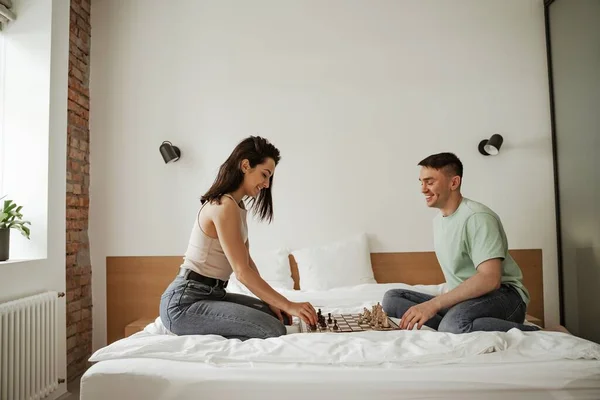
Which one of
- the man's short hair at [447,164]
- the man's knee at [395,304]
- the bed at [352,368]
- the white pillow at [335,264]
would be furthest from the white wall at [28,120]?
the man's short hair at [447,164]

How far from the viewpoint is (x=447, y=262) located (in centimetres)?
223

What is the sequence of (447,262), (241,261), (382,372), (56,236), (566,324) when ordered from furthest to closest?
(566,324)
(56,236)
(447,262)
(241,261)
(382,372)

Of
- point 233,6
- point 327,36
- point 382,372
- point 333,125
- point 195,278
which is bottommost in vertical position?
point 382,372

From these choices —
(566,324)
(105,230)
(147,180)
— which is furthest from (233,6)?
(566,324)

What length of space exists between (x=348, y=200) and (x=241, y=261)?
5.89 feet

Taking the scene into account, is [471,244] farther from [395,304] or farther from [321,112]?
[321,112]

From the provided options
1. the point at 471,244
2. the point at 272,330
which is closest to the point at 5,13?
the point at 272,330

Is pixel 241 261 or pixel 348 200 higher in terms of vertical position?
pixel 348 200

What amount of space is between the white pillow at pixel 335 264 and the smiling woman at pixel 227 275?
111 cm

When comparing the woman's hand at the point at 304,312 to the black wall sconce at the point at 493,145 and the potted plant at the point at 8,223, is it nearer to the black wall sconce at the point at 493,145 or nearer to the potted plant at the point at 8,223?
the potted plant at the point at 8,223

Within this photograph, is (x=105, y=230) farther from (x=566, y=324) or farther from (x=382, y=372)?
(x=566, y=324)

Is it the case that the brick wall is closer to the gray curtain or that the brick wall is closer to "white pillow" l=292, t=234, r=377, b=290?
the gray curtain

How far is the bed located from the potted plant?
4.25 ft

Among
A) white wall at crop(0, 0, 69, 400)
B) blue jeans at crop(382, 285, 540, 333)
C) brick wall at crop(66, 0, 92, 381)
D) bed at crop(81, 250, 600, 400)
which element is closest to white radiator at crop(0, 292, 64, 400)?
white wall at crop(0, 0, 69, 400)
